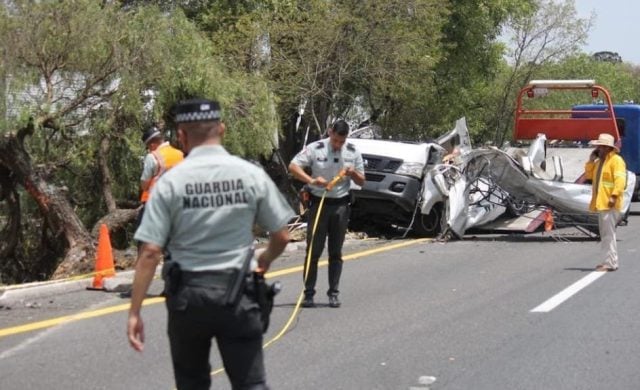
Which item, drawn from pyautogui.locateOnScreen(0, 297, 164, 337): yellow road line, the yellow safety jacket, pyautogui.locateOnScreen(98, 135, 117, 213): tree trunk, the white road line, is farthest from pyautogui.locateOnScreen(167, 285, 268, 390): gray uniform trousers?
pyautogui.locateOnScreen(98, 135, 117, 213): tree trunk

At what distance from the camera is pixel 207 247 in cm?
428

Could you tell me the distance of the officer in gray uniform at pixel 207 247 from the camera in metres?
4.22

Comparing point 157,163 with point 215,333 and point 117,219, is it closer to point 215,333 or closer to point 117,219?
point 215,333

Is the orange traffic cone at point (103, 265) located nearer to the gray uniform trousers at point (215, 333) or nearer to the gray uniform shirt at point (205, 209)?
the gray uniform trousers at point (215, 333)

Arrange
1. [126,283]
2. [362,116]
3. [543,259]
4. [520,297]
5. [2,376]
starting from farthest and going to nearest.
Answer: [362,116] → [543,259] → [126,283] → [520,297] → [2,376]

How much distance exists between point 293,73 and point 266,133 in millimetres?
4856

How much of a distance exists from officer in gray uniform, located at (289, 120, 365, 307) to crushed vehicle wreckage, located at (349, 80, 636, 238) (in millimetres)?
6249

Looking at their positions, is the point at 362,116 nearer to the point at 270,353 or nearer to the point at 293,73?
the point at 293,73

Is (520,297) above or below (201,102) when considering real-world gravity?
below

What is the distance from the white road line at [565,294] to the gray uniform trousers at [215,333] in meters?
5.75

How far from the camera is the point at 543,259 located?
13742 mm

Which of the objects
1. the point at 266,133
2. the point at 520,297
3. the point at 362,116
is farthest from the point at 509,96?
the point at 520,297

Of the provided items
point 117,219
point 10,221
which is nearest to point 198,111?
point 117,219

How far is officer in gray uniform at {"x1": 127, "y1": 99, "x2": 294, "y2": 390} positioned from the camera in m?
4.22
